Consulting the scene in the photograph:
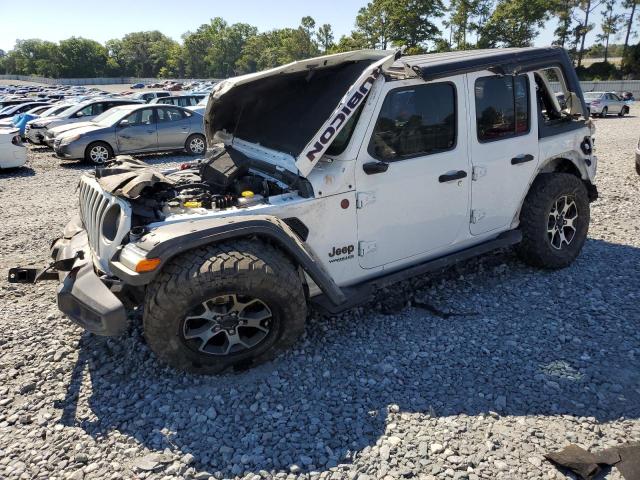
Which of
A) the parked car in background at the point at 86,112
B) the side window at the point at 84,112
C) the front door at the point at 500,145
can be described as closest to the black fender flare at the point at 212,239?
the front door at the point at 500,145

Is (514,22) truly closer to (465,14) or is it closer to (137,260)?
(465,14)

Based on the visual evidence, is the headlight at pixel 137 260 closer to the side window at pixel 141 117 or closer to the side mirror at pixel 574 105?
the side mirror at pixel 574 105

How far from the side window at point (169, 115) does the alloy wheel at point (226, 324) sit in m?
11.5

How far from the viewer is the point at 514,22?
170 feet

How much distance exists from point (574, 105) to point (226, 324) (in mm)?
4086

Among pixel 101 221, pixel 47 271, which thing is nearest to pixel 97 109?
pixel 47 271

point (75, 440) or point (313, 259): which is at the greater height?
point (313, 259)

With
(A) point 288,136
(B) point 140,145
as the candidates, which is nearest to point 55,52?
(B) point 140,145

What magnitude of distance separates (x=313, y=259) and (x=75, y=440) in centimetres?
187

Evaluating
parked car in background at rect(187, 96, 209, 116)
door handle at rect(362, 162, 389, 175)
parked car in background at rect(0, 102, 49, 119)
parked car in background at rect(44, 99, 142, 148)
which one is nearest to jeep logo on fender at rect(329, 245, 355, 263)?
door handle at rect(362, 162, 389, 175)

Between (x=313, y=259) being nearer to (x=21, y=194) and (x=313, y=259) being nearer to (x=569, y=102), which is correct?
(x=569, y=102)

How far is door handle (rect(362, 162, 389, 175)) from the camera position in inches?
147

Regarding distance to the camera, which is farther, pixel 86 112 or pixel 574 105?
pixel 86 112

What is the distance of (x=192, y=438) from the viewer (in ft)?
9.80
